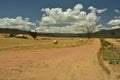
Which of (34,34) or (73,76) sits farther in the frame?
(34,34)

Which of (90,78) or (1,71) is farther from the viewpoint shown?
(1,71)

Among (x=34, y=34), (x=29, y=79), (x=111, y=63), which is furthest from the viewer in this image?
(x=34, y=34)

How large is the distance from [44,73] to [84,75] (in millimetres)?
2345

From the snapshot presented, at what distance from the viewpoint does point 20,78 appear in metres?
12.2

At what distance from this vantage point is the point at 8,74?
13.1m

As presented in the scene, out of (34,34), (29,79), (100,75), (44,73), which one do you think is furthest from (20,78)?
→ (34,34)

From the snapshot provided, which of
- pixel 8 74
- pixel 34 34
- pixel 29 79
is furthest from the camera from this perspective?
pixel 34 34

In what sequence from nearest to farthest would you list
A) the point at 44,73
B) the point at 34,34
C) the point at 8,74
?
the point at 8,74, the point at 44,73, the point at 34,34

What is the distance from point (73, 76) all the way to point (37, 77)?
80.4 inches

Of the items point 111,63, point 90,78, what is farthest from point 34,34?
point 90,78

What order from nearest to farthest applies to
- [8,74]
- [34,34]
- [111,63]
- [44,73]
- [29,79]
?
1. [29,79]
2. [8,74]
3. [44,73]
4. [111,63]
5. [34,34]

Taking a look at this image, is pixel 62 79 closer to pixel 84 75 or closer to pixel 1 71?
pixel 84 75

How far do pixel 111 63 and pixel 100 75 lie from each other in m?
5.52

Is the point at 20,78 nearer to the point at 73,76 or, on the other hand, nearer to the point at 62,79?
the point at 62,79
